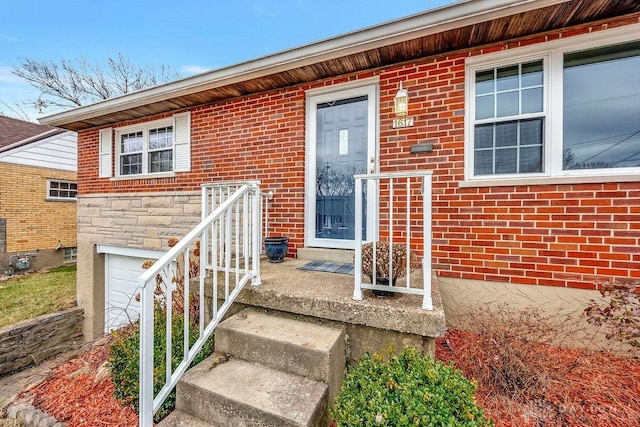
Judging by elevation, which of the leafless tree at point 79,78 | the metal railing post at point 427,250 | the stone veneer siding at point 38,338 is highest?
the leafless tree at point 79,78

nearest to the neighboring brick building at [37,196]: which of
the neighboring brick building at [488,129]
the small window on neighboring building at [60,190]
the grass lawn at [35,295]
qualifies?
the small window on neighboring building at [60,190]

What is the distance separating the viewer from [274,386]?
1792mm

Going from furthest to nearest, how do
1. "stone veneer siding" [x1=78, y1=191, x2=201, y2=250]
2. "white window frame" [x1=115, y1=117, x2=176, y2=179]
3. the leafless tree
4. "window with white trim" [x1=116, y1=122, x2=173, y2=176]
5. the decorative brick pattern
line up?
the leafless tree → the decorative brick pattern → "window with white trim" [x1=116, y1=122, x2=173, y2=176] → "white window frame" [x1=115, y1=117, x2=176, y2=179] → "stone veneer siding" [x1=78, y1=191, x2=201, y2=250]

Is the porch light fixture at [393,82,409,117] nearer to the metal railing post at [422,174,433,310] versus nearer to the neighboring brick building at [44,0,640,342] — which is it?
the neighboring brick building at [44,0,640,342]

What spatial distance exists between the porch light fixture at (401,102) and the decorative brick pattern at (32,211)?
482 inches

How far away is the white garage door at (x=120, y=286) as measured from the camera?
222 inches

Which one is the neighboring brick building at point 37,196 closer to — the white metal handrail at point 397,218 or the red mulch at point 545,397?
the red mulch at point 545,397

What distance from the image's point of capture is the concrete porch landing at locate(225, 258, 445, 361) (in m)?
1.93

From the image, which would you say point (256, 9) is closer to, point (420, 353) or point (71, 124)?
point (71, 124)

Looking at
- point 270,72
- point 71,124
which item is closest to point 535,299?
point 270,72

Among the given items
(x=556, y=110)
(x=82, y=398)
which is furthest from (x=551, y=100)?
(x=82, y=398)

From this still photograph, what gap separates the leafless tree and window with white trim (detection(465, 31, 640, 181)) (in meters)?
15.5

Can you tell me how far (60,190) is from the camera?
1043 cm

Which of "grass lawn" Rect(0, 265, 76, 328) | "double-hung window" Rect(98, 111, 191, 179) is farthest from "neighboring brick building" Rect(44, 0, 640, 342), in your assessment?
"grass lawn" Rect(0, 265, 76, 328)
